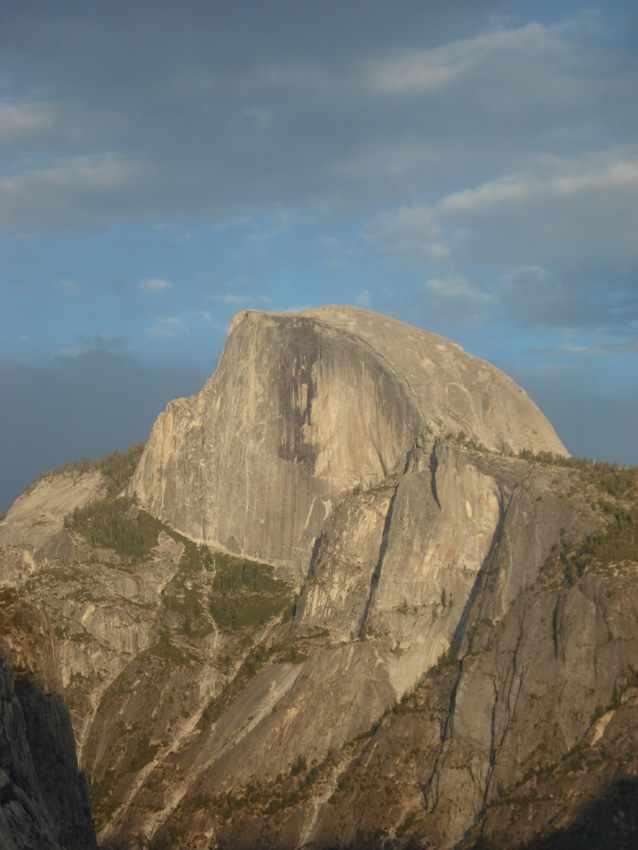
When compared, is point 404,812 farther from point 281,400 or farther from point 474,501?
point 281,400

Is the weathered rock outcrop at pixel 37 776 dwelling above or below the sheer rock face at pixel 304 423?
below

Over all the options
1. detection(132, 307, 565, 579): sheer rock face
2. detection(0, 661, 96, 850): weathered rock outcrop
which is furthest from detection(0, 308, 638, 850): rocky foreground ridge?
detection(0, 661, 96, 850): weathered rock outcrop

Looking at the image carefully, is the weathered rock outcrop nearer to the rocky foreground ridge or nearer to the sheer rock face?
the rocky foreground ridge

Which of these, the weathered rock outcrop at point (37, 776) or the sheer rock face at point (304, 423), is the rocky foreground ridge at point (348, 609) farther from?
the weathered rock outcrop at point (37, 776)

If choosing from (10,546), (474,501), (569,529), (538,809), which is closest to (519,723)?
(538,809)

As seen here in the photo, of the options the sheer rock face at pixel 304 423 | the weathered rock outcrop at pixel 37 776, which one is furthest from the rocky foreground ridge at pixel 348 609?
the weathered rock outcrop at pixel 37 776

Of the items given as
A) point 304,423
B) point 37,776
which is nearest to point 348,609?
point 304,423
